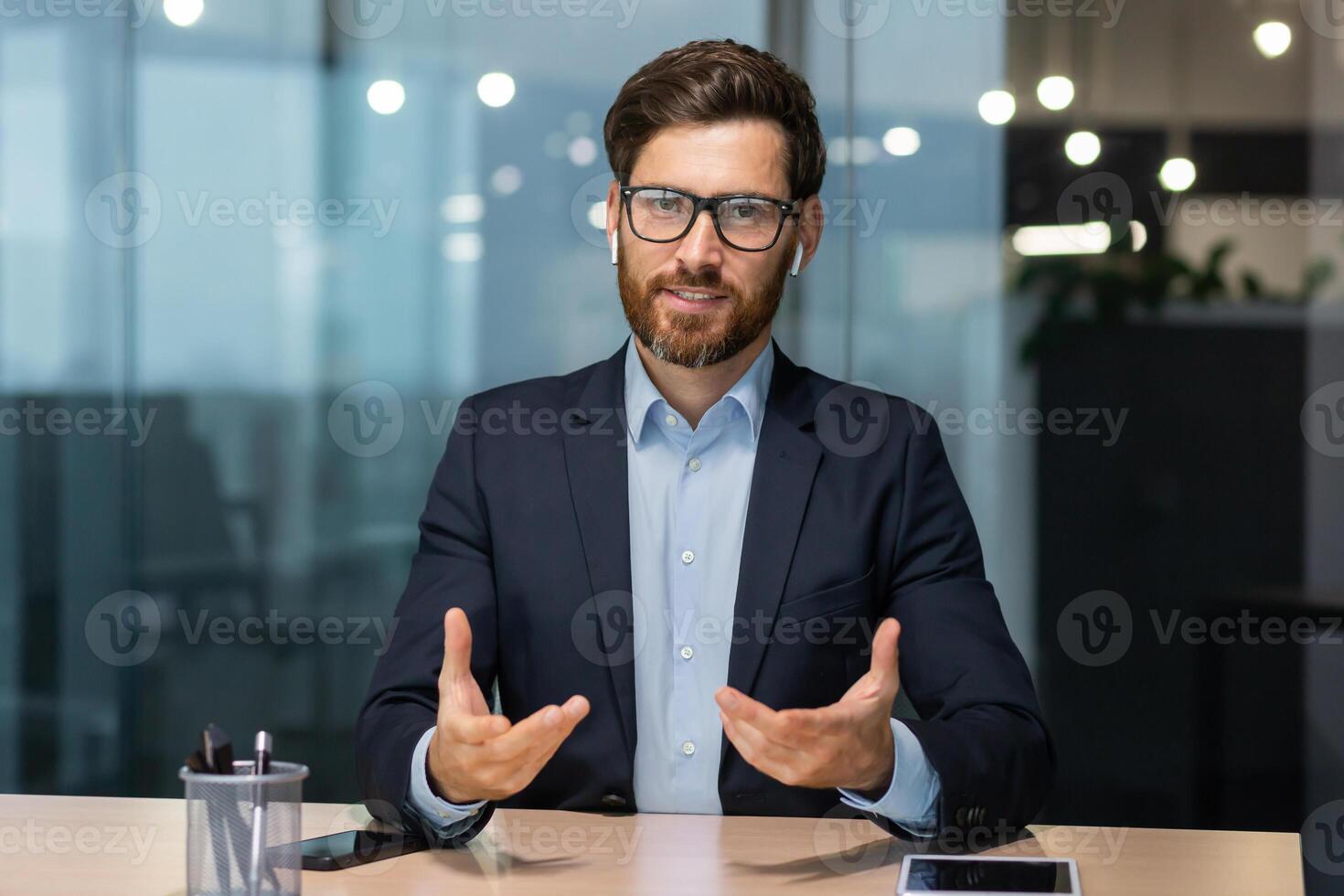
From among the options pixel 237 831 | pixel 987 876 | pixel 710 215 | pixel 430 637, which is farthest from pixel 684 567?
pixel 237 831

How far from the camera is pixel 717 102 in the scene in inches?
79.1

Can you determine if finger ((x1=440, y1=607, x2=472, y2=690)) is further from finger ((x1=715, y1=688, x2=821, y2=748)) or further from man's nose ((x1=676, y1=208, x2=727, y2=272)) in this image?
man's nose ((x1=676, y1=208, x2=727, y2=272))

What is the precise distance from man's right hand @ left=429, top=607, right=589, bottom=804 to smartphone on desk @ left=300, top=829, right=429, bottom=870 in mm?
77

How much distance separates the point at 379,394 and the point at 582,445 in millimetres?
1734

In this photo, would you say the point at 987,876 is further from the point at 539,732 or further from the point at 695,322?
the point at 695,322

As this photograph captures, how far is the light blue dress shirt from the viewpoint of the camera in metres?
1.95

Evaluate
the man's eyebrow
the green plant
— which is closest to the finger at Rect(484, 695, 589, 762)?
the man's eyebrow

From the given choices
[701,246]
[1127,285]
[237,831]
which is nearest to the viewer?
[237,831]

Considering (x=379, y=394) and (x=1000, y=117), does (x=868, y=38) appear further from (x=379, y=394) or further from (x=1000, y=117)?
(x=379, y=394)

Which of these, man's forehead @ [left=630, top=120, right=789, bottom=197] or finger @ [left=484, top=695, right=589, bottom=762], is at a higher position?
man's forehead @ [left=630, top=120, right=789, bottom=197]

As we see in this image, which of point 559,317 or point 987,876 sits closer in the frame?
point 987,876

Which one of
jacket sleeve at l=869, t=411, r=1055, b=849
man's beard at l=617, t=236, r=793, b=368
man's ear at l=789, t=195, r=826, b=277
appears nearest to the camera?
jacket sleeve at l=869, t=411, r=1055, b=849

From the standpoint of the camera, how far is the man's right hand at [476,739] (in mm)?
1384

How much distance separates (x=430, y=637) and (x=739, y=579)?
1.47 feet
